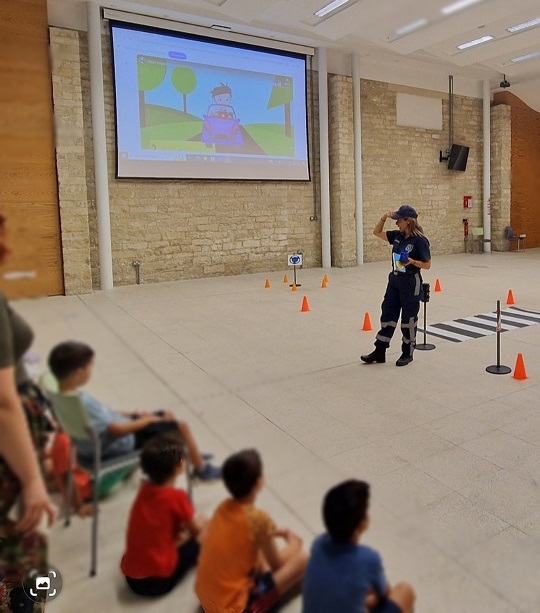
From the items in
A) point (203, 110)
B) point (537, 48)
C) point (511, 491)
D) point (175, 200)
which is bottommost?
point (511, 491)

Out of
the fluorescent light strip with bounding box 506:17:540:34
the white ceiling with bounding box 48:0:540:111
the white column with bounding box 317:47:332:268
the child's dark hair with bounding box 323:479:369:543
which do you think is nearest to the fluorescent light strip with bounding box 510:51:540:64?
the white ceiling with bounding box 48:0:540:111

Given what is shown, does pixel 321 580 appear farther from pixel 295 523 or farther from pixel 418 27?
pixel 418 27

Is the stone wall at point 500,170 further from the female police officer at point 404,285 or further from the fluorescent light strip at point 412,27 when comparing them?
the fluorescent light strip at point 412,27

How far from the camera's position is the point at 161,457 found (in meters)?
0.56

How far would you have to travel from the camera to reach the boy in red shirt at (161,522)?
22.0 inches

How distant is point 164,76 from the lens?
6.12 ft

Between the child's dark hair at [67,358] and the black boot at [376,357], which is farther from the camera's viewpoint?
the black boot at [376,357]

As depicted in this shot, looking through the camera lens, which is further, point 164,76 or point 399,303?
point 399,303

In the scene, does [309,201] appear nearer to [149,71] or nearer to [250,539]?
[149,71]

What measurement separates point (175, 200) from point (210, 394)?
12447mm

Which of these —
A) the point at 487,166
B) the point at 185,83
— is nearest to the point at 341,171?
the point at 487,166

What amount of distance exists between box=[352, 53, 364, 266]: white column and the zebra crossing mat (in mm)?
7390

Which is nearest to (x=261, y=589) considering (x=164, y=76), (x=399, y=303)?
(x=164, y=76)

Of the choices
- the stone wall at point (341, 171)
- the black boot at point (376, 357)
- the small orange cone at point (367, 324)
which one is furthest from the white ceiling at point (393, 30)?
the small orange cone at point (367, 324)
